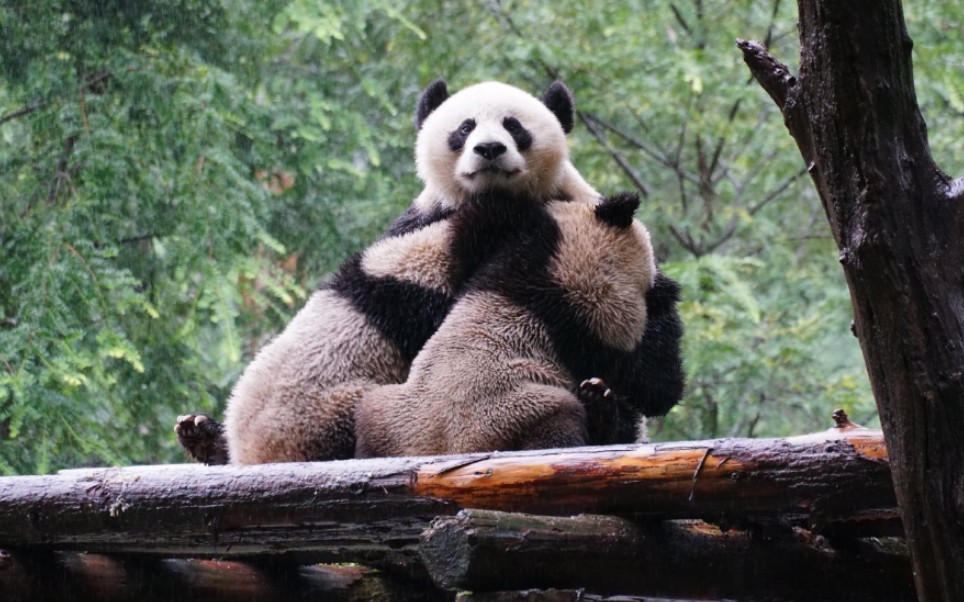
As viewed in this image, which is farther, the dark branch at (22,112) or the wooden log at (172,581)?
the dark branch at (22,112)

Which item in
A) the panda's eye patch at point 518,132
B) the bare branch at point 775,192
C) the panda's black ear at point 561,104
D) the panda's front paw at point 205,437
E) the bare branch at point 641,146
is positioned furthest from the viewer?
the bare branch at point 641,146

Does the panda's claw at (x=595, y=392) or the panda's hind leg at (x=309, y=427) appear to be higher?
the panda's claw at (x=595, y=392)

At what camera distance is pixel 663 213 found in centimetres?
696

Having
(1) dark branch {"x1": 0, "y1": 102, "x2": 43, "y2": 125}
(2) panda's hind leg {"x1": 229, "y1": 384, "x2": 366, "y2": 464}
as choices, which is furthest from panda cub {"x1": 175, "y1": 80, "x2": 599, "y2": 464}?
(1) dark branch {"x1": 0, "y1": 102, "x2": 43, "y2": 125}

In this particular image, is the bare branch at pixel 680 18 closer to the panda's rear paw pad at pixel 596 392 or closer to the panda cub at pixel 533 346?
the panda cub at pixel 533 346

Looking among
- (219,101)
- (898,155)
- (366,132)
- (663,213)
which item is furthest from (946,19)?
(898,155)

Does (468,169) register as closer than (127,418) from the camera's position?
Yes

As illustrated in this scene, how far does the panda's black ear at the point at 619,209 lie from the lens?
9.49ft

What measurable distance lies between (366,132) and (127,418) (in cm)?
209

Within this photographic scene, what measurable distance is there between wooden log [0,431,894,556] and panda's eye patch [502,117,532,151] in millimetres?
1182

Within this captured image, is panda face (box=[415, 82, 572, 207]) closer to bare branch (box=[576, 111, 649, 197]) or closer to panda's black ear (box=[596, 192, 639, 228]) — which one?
panda's black ear (box=[596, 192, 639, 228])

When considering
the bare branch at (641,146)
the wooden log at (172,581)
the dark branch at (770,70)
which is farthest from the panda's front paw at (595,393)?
the bare branch at (641,146)

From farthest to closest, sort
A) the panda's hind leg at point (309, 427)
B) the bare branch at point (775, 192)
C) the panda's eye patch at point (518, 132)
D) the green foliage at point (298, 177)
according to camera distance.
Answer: the bare branch at point (775, 192)
the green foliage at point (298, 177)
the panda's eye patch at point (518, 132)
the panda's hind leg at point (309, 427)

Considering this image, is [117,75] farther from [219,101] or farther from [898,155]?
[898,155]
